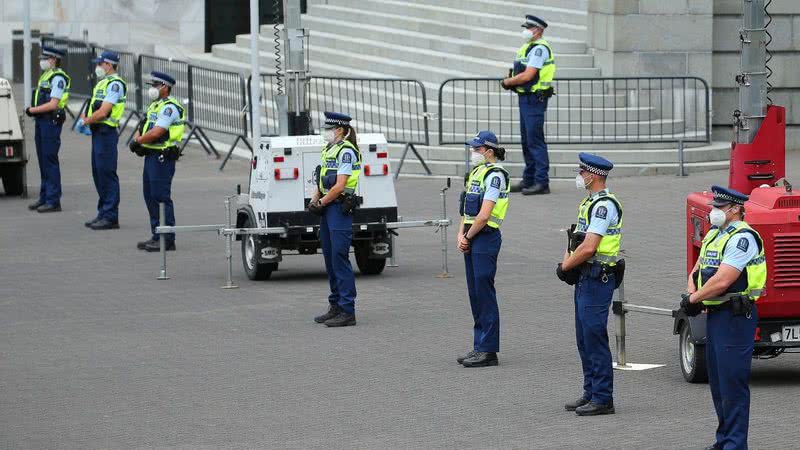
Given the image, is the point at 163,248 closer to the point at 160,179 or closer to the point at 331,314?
the point at 160,179

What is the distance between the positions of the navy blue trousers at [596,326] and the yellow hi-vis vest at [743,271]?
1021 millimetres

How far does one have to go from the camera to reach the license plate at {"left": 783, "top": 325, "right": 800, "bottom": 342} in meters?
11.1

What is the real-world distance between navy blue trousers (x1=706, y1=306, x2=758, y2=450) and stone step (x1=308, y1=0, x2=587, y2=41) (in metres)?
16.5

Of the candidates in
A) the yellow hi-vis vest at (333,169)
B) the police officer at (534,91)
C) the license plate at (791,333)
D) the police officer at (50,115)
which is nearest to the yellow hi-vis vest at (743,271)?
the license plate at (791,333)

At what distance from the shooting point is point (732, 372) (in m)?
9.20

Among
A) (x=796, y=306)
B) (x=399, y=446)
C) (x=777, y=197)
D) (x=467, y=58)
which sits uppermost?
(x=467, y=58)

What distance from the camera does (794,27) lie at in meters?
24.7

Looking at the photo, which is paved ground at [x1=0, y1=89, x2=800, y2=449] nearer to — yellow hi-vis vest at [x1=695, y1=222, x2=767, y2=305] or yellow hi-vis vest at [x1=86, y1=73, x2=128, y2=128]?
yellow hi-vis vest at [x1=695, y1=222, x2=767, y2=305]

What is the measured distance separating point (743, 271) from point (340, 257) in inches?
200

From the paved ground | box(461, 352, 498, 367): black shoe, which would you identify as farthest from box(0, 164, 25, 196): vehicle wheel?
box(461, 352, 498, 367): black shoe

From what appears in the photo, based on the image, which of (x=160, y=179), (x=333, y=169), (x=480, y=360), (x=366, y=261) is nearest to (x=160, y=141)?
(x=160, y=179)

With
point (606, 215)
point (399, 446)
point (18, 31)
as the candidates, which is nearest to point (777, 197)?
point (606, 215)

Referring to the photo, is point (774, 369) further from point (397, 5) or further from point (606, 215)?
point (397, 5)

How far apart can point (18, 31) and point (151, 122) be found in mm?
22525
